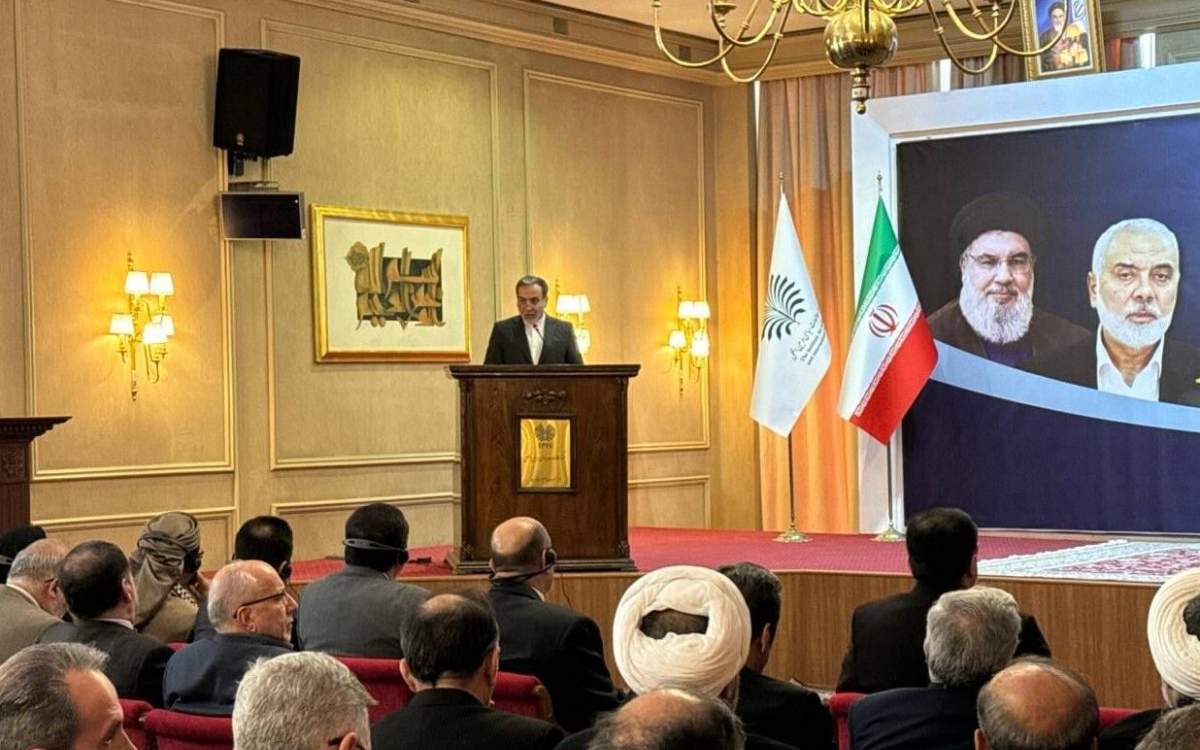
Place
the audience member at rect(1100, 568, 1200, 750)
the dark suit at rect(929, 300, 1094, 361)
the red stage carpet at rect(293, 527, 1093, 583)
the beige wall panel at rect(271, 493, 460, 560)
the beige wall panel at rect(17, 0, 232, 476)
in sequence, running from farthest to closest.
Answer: the dark suit at rect(929, 300, 1094, 361) < the beige wall panel at rect(271, 493, 460, 560) < the beige wall panel at rect(17, 0, 232, 476) < the red stage carpet at rect(293, 527, 1093, 583) < the audience member at rect(1100, 568, 1200, 750)

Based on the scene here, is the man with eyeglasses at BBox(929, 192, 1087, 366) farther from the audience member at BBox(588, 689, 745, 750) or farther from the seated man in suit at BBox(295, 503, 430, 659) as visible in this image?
the audience member at BBox(588, 689, 745, 750)

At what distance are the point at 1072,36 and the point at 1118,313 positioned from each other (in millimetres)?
1838

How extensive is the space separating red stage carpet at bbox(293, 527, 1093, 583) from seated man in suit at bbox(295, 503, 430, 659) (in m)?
2.65

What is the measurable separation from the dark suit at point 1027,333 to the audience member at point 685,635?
26.3ft

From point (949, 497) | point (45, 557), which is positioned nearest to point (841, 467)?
point (949, 497)

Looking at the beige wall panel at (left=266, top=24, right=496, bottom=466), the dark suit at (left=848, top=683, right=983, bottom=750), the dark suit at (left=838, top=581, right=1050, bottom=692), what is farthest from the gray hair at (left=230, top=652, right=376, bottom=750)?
the beige wall panel at (left=266, top=24, right=496, bottom=466)

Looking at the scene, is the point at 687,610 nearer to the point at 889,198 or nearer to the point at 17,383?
the point at 17,383

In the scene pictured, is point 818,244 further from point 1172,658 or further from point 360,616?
point 1172,658

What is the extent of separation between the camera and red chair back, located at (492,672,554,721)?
13.1 ft

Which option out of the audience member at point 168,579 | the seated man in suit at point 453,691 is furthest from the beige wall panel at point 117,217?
the seated man in suit at point 453,691

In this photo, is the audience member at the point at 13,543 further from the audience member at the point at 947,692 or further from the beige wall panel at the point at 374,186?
the beige wall panel at the point at 374,186

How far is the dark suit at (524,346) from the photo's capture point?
8.26 m

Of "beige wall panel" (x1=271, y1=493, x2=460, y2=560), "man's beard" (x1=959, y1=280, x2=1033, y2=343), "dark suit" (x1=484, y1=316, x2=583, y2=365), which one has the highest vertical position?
"man's beard" (x1=959, y1=280, x2=1033, y2=343)

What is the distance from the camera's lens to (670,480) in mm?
12484
